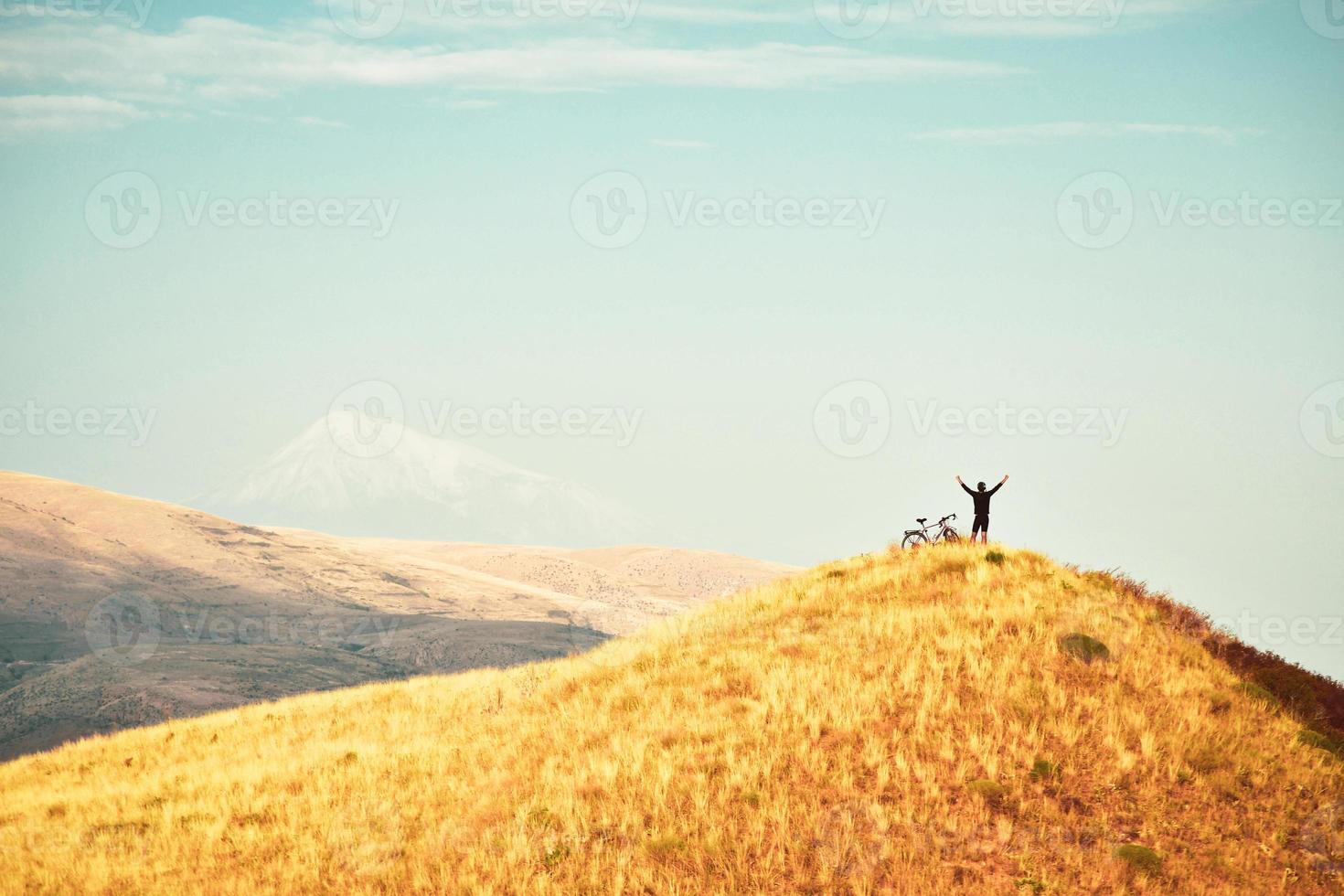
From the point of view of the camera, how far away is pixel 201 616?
13238 cm

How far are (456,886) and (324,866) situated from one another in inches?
107

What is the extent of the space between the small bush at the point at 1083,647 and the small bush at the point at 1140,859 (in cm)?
610

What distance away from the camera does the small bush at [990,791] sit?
1488 centimetres

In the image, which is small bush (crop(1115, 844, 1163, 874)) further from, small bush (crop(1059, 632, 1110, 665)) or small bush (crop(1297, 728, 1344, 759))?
small bush (crop(1059, 632, 1110, 665))

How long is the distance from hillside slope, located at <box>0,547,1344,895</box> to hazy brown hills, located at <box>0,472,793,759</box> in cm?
6613

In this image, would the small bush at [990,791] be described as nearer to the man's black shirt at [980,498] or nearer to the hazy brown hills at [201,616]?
the man's black shirt at [980,498]

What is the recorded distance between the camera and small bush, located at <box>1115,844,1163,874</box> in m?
13.2

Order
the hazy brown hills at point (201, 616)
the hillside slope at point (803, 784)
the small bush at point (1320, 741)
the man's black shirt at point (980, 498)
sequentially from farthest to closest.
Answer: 1. the hazy brown hills at point (201, 616)
2. the man's black shirt at point (980, 498)
3. the small bush at point (1320, 741)
4. the hillside slope at point (803, 784)

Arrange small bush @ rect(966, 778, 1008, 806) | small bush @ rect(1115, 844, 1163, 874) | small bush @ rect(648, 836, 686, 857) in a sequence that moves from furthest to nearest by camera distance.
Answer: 1. small bush @ rect(966, 778, 1008, 806)
2. small bush @ rect(648, 836, 686, 857)
3. small bush @ rect(1115, 844, 1163, 874)

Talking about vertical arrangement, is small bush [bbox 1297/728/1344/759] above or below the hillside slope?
above

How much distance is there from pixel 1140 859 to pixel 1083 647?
679 cm

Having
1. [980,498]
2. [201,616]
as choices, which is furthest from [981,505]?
[201,616]

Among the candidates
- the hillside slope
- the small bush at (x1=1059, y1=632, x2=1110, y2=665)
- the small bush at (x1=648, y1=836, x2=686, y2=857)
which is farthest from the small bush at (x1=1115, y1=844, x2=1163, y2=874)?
the small bush at (x1=648, y1=836, x2=686, y2=857)

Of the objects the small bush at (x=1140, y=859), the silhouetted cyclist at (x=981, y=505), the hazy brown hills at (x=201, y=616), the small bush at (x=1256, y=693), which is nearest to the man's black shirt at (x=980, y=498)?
the silhouetted cyclist at (x=981, y=505)
